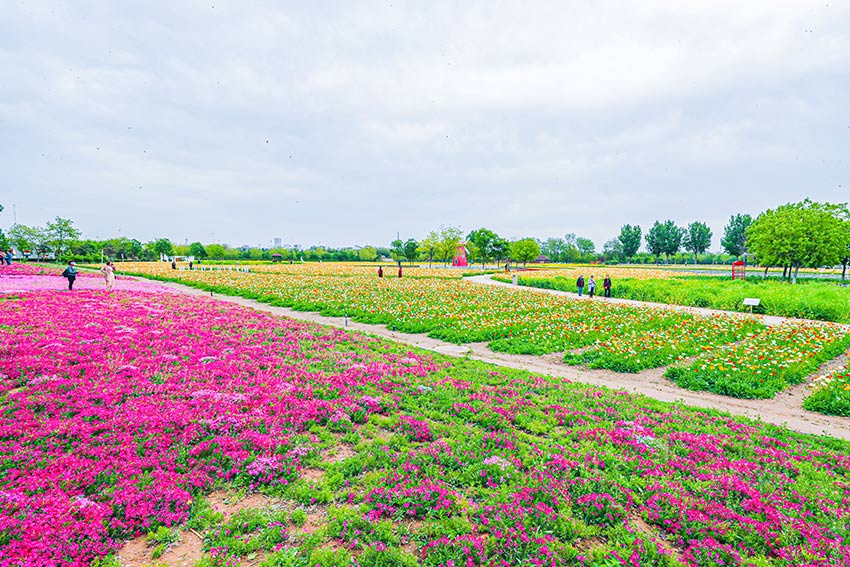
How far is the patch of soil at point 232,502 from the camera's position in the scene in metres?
4.71

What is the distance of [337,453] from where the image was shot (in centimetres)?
616

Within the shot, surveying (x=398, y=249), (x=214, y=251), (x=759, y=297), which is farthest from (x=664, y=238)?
(x=214, y=251)

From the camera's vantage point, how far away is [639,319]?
17.8 metres

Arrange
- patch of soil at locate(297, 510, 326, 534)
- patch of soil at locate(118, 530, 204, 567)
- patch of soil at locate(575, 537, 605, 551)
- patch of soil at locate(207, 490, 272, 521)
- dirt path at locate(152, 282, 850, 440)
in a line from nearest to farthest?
patch of soil at locate(118, 530, 204, 567)
patch of soil at locate(575, 537, 605, 551)
patch of soil at locate(297, 510, 326, 534)
patch of soil at locate(207, 490, 272, 521)
dirt path at locate(152, 282, 850, 440)

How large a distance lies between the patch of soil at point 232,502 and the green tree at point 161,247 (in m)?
138

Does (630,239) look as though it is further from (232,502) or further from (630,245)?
(232,502)

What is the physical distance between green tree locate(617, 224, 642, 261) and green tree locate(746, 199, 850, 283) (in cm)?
8202

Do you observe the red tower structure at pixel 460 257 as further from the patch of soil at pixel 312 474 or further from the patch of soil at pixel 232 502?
the patch of soil at pixel 232 502

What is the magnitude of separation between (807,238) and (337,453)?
50.1 meters

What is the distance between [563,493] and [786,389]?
8897mm

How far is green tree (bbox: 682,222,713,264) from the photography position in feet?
403

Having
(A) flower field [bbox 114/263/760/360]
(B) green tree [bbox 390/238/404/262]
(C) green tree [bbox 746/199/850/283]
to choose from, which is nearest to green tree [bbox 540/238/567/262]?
(B) green tree [bbox 390/238/404/262]

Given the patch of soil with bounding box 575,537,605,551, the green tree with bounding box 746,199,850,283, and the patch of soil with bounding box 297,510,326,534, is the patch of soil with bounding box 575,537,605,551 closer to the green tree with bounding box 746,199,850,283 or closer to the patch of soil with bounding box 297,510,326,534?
the patch of soil with bounding box 297,510,326,534

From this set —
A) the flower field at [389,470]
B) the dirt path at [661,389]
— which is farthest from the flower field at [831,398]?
the flower field at [389,470]
